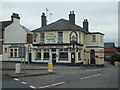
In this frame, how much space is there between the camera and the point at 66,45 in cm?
3569

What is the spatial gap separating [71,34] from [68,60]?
14.3 feet

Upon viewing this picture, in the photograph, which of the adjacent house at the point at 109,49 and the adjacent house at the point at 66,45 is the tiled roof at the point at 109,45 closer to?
the adjacent house at the point at 109,49

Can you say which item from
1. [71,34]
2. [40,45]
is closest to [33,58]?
[40,45]

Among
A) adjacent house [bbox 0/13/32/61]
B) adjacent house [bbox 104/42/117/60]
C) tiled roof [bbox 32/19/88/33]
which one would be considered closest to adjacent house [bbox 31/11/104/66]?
tiled roof [bbox 32/19/88/33]

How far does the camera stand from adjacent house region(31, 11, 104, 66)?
117 feet

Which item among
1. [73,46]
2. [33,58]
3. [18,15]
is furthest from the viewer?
[18,15]

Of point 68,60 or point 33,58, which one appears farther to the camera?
point 33,58

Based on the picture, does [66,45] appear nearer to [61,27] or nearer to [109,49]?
[61,27]

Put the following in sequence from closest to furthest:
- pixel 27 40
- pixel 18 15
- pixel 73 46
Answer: pixel 73 46, pixel 27 40, pixel 18 15

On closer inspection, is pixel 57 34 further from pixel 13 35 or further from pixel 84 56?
pixel 13 35

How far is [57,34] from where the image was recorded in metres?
36.5

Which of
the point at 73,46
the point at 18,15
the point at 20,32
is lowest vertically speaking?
the point at 73,46

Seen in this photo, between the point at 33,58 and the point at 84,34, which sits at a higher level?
the point at 84,34

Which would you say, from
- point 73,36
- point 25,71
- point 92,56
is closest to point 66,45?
point 73,36
